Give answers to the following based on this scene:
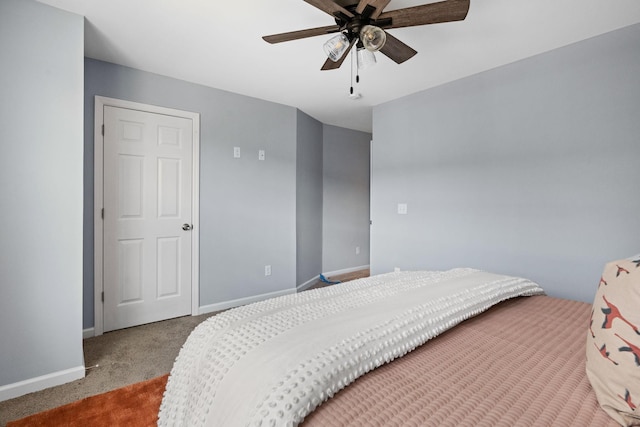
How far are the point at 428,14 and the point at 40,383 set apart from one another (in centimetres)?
310

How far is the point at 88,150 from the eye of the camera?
2.52 m

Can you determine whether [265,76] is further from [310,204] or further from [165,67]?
[310,204]

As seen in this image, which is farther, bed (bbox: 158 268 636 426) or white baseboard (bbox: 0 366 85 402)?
white baseboard (bbox: 0 366 85 402)

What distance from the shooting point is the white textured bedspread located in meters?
0.69

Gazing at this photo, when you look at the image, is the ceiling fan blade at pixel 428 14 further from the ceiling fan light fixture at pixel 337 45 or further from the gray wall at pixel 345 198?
the gray wall at pixel 345 198

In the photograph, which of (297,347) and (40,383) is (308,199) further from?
(297,347)

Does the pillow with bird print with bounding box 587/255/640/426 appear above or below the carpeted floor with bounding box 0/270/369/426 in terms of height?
above

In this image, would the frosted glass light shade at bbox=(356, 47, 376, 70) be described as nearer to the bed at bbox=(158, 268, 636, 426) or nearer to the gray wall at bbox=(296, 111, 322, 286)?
the bed at bbox=(158, 268, 636, 426)

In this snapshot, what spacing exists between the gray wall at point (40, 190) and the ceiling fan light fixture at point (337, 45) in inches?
64.9

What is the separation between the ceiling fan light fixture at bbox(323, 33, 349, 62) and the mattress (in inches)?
58.9

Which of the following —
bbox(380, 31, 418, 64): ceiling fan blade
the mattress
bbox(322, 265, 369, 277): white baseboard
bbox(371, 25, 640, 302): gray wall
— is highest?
bbox(380, 31, 418, 64): ceiling fan blade

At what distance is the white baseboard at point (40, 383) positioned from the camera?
1747 mm

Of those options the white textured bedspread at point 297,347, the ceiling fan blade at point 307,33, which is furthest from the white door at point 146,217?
the white textured bedspread at point 297,347

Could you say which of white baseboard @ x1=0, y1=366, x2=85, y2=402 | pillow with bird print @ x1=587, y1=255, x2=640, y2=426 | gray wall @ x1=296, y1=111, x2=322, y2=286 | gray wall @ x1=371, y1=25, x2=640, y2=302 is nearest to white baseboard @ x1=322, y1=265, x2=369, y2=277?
gray wall @ x1=296, y1=111, x2=322, y2=286
